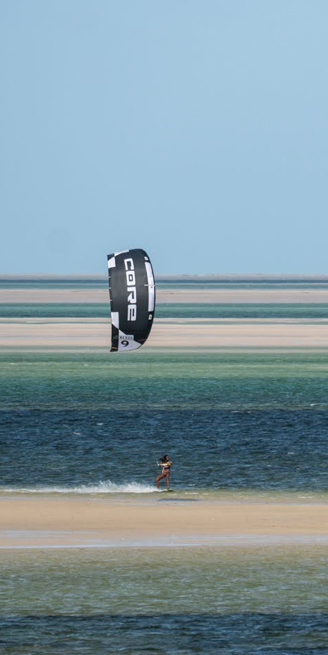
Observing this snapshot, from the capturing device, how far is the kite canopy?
4072 cm

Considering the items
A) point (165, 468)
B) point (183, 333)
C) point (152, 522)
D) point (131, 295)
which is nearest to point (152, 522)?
point (152, 522)

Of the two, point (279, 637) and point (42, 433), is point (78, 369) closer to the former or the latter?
point (42, 433)

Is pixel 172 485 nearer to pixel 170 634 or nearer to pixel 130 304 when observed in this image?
pixel 130 304

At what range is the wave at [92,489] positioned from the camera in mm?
30734

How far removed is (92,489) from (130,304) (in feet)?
34.0

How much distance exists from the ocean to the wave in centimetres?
2

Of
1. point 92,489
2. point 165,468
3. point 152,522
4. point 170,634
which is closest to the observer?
point 170,634

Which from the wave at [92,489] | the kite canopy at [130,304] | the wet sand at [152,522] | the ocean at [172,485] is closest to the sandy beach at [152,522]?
the wet sand at [152,522]

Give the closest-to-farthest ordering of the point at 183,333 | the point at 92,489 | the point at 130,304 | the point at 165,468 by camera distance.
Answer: the point at 165,468, the point at 92,489, the point at 130,304, the point at 183,333

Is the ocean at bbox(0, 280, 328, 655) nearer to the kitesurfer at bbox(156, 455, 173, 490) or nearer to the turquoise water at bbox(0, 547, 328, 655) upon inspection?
the turquoise water at bbox(0, 547, 328, 655)

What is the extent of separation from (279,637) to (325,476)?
13862 mm

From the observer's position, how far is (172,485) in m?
32.0

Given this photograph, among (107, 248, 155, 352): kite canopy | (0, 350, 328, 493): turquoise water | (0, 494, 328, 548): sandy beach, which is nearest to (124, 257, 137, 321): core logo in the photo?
(107, 248, 155, 352): kite canopy

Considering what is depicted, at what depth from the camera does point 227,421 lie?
45094 mm
